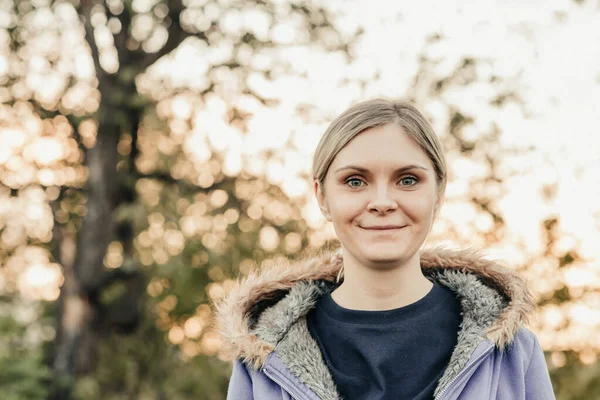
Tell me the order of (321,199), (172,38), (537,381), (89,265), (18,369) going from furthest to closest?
(89,265) → (172,38) → (18,369) → (321,199) → (537,381)

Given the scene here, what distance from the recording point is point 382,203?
6.56ft

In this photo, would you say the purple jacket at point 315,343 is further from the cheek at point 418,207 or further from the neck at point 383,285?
the cheek at point 418,207

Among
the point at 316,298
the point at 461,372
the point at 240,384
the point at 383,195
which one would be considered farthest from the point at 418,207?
the point at 240,384

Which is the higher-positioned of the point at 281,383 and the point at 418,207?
the point at 418,207

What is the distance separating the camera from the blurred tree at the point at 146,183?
732 cm

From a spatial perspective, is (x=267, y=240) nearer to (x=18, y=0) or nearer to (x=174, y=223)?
(x=174, y=223)

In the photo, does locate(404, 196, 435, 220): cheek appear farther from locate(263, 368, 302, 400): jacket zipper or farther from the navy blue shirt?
locate(263, 368, 302, 400): jacket zipper

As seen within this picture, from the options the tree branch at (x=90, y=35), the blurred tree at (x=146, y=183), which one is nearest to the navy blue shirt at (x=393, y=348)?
the blurred tree at (x=146, y=183)

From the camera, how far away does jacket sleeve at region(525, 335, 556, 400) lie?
2113 mm

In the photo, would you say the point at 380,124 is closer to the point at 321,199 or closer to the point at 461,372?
the point at 321,199

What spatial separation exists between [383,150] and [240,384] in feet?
2.95

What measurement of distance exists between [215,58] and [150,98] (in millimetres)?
907

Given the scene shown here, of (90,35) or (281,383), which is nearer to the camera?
(281,383)

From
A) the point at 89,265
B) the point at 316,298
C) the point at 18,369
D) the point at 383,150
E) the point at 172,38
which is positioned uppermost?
the point at 172,38
